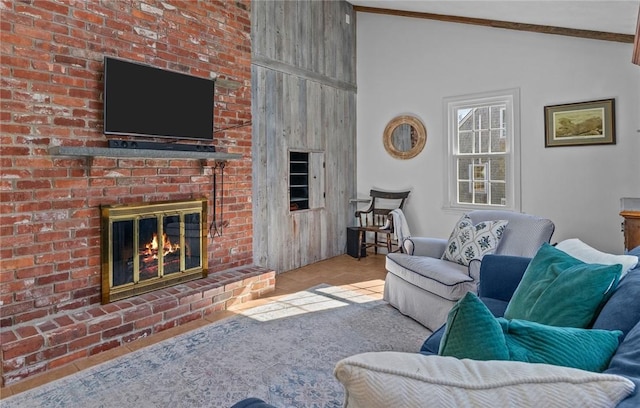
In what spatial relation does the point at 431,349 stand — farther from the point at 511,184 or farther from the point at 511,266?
the point at 511,184

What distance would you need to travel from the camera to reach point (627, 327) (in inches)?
44.0

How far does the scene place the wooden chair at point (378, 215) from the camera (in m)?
5.53

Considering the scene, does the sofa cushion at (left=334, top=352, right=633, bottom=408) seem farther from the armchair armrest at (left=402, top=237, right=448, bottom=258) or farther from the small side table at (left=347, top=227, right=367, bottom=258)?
the small side table at (left=347, top=227, right=367, bottom=258)

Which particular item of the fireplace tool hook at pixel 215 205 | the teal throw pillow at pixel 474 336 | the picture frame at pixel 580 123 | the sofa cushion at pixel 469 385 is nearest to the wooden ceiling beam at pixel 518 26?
the picture frame at pixel 580 123

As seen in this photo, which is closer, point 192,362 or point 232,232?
point 192,362

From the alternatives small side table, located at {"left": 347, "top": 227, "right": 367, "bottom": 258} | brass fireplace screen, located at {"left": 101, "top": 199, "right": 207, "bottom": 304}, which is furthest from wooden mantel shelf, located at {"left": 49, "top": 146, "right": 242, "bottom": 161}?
small side table, located at {"left": 347, "top": 227, "right": 367, "bottom": 258}

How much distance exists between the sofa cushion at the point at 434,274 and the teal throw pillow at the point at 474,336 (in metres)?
2.03

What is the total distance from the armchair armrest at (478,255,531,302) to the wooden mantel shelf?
2.41 m

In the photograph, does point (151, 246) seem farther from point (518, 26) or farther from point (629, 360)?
point (518, 26)

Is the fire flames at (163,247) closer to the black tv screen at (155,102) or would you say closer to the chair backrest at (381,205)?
the black tv screen at (155,102)

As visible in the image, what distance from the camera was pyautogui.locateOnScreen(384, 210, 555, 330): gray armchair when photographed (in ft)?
9.39

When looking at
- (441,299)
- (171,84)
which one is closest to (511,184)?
(441,299)

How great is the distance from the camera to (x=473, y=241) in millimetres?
3193

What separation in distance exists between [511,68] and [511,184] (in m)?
1.40
